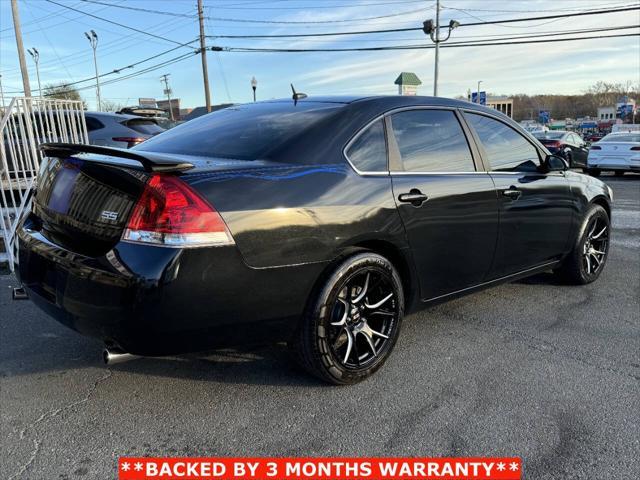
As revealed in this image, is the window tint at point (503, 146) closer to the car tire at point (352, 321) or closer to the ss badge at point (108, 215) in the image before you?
the car tire at point (352, 321)

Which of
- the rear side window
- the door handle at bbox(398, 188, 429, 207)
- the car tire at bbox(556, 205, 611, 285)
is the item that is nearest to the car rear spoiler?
the door handle at bbox(398, 188, 429, 207)

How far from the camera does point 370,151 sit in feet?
9.68

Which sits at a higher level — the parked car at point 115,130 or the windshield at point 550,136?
the parked car at point 115,130

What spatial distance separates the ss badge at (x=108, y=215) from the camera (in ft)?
7.55

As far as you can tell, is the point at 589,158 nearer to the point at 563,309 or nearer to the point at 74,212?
the point at 563,309

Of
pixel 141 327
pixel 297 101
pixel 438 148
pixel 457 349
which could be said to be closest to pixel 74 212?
pixel 141 327

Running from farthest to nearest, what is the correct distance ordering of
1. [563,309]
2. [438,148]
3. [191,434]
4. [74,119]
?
1. [74,119]
2. [563,309]
3. [438,148]
4. [191,434]

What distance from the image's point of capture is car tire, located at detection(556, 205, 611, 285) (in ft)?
14.7

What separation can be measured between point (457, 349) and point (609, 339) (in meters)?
1.07

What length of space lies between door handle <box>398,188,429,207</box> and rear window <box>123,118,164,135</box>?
6320mm

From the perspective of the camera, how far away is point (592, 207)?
4586mm

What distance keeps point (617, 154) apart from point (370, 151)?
1447cm

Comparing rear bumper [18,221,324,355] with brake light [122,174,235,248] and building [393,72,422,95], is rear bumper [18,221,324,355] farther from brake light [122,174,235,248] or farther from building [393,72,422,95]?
building [393,72,422,95]

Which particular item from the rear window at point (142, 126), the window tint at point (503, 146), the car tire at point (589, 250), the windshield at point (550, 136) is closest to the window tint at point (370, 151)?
the window tint at point (503, 146)
